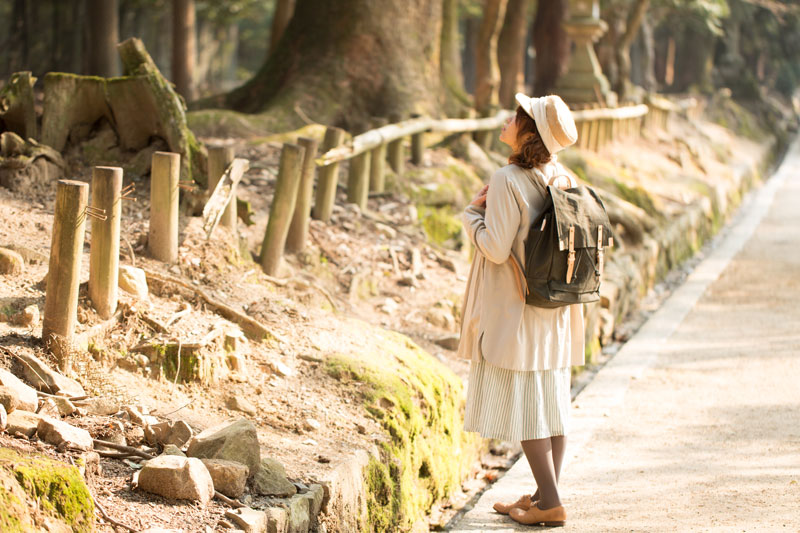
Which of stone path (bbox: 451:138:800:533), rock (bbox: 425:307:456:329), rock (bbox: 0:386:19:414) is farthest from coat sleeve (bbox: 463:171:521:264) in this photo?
rock (bbox: 425:307:456:329)

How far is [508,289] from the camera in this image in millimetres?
3893

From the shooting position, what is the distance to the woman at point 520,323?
3.80 metres

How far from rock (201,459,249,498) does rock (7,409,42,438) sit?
25.2 inches

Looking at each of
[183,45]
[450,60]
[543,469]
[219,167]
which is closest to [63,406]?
[543,469]

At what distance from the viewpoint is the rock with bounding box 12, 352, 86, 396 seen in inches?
146

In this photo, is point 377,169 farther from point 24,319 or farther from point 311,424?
point 24,319

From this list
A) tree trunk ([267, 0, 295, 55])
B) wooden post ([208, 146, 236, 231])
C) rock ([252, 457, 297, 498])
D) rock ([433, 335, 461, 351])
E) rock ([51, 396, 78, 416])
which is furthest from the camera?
A: tree trunk ([267, 0, 295, 55])

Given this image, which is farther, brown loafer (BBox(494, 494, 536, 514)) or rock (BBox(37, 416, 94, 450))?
brown loafer (BBox(494, 494, 536, 514))

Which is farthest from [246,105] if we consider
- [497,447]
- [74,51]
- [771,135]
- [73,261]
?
[771,135]

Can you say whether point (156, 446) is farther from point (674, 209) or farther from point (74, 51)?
point (74, 51)

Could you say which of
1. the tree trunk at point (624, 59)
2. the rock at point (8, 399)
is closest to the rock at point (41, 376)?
the rock at point (8, 399)

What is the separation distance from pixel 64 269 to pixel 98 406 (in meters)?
A: 0.58

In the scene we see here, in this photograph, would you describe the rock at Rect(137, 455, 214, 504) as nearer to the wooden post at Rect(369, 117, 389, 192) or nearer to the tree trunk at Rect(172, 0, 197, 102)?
the wooden post at Rect(369, 117, 389, 192)

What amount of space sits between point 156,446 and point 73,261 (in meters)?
0.84
